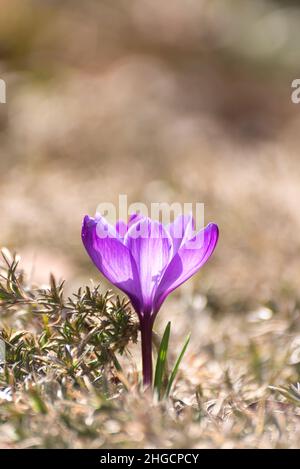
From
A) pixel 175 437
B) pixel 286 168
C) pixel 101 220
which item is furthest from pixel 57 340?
pixel 286 168
